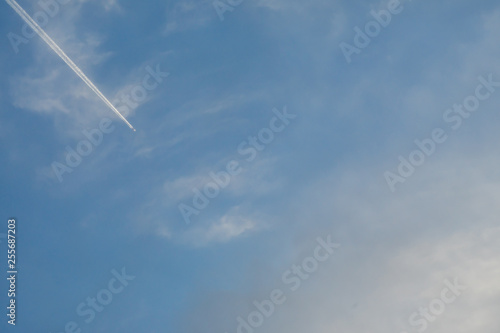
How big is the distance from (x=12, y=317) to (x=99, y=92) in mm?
57211

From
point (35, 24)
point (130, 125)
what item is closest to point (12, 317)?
point (130, 125)

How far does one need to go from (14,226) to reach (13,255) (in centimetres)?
639

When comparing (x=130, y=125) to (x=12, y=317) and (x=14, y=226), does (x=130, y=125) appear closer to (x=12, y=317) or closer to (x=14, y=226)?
(x=14, y=226)

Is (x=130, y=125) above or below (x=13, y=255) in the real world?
above

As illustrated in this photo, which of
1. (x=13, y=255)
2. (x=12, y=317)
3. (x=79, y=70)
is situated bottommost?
(x=12, y=317)

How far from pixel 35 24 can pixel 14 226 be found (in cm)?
4636

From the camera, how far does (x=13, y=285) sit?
10150 centimetres

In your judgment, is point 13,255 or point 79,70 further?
point 79,70

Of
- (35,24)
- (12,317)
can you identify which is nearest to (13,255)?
(12,317)

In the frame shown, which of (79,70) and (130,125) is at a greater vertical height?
(79,70)

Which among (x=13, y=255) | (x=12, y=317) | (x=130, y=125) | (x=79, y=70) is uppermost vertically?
(x=79, y=70)

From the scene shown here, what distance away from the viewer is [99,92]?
392ft

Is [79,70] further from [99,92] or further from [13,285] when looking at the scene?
[13,285]

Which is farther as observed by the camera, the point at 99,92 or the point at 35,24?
the point at 99,92
